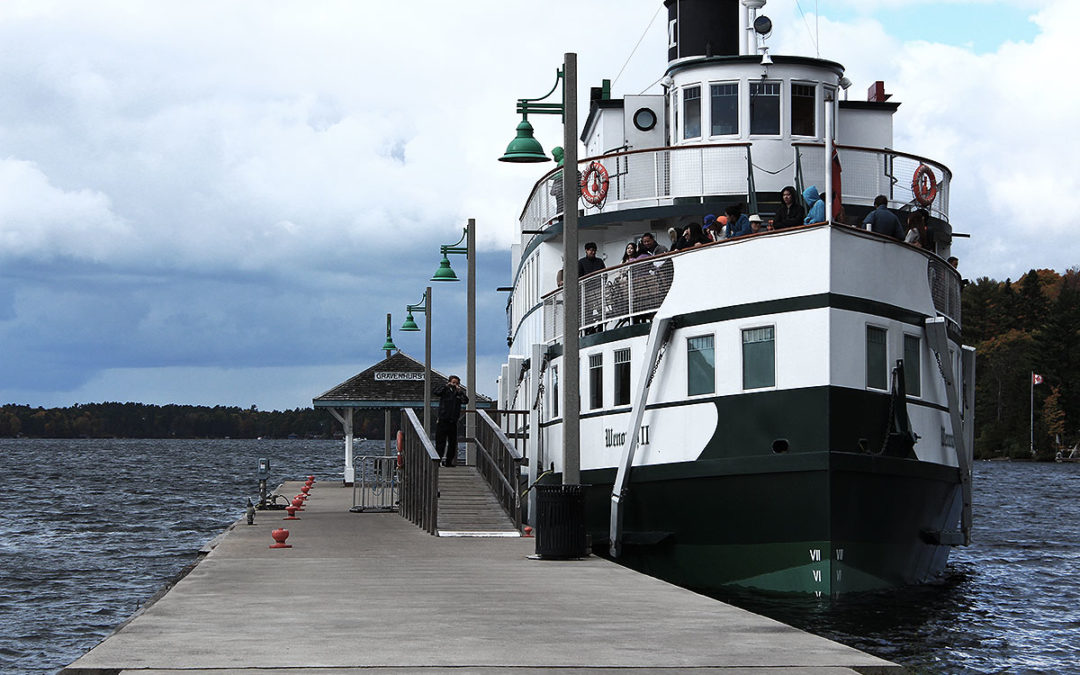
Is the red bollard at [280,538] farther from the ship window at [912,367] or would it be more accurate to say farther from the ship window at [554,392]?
the ship window at [912,367]

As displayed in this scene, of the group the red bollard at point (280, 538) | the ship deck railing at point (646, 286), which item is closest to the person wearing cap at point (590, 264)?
the ship deck railing at point (646, 286)

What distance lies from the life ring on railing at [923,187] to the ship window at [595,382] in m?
5.99

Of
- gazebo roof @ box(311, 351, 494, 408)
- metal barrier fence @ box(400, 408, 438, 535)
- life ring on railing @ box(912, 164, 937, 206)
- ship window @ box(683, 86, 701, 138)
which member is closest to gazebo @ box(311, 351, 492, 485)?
gazebo roof @ box(311, 351, 494, 408)

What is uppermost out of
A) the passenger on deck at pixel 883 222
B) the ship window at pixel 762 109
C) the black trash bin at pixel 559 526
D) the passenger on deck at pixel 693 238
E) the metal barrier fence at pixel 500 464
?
the ship window at pixel 762 109

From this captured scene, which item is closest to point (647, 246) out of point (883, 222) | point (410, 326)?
point (883, 222)

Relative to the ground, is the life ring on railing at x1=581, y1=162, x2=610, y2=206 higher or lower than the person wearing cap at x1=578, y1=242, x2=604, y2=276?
higher

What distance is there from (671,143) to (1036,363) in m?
122

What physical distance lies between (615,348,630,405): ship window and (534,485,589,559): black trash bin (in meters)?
3.95

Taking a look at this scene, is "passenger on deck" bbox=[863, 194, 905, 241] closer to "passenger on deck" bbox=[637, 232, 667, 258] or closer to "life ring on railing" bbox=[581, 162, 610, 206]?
"passenger on deck" bbox=[637, 232, 667, 258]

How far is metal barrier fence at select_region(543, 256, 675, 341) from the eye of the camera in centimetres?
2097

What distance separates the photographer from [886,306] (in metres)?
19.3

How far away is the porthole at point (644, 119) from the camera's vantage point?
96.2 ft

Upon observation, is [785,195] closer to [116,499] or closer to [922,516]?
[922,516]

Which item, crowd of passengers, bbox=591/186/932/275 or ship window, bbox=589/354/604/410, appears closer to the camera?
crowd of passengers, bbox=591/186/932/275
